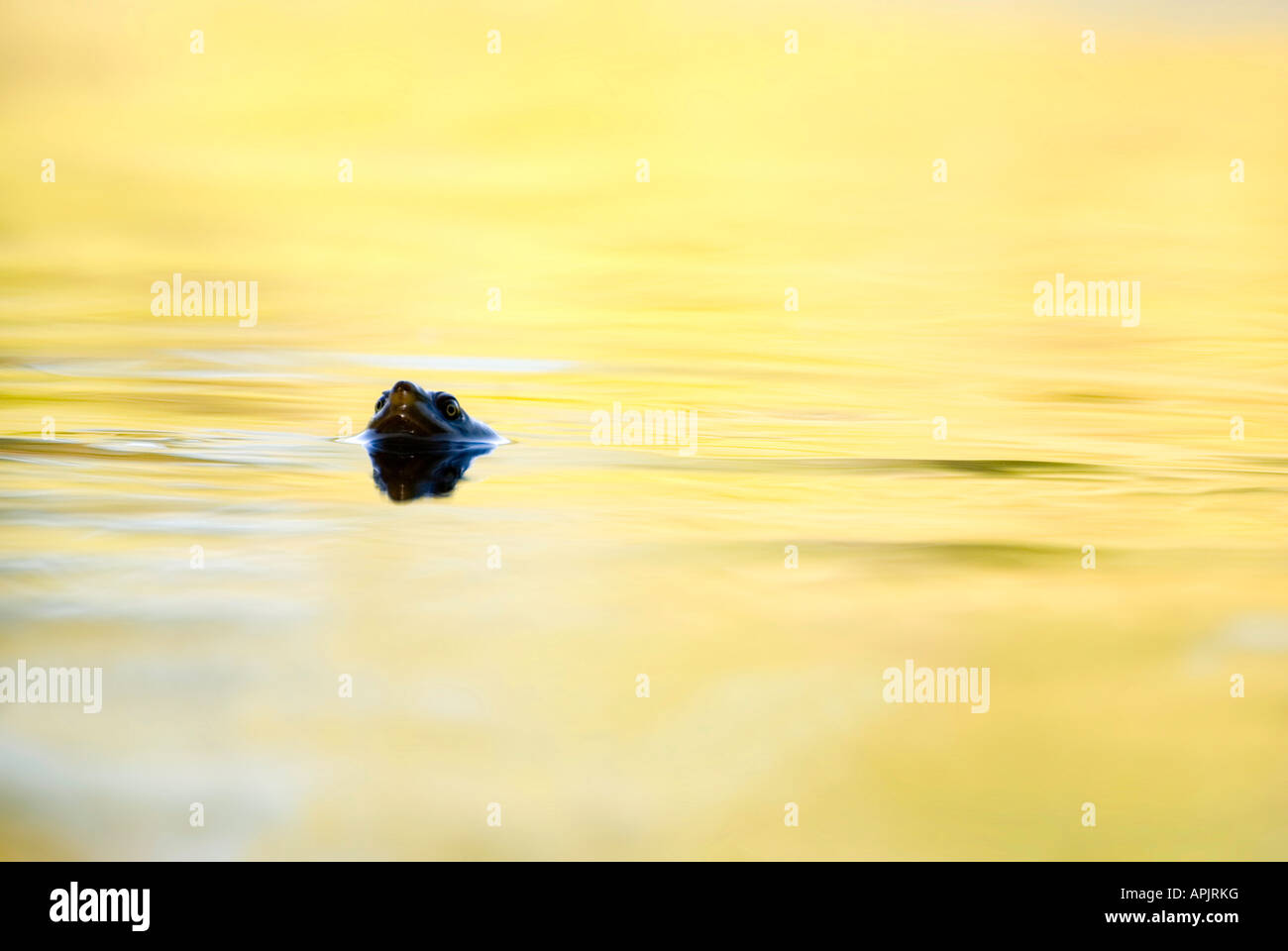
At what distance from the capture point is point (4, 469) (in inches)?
345

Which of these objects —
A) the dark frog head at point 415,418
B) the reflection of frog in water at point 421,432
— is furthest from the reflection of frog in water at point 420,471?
the dark frog head at point 415,418

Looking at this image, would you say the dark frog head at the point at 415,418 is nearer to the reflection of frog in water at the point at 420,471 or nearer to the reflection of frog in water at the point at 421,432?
the reflection of frog in water at the point at 421,432

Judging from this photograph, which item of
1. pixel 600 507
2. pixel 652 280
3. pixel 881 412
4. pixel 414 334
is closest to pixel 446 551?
pixel 600 507

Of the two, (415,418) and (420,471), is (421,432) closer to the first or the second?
(415,418)

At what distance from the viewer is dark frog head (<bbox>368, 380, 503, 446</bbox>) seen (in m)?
9.62

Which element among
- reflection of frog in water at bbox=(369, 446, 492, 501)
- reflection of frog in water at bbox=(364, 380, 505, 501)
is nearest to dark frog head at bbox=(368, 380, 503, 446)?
reflection of frog in water at bbox=(364, 380, 505, 501)

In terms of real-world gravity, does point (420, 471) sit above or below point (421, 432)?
below

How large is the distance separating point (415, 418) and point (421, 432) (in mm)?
99

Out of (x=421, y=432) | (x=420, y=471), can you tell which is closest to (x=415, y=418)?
(x=421, y=432)

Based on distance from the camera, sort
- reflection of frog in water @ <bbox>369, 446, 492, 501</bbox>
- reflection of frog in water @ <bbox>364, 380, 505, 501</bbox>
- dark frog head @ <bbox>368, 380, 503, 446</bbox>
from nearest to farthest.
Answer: reflection of frog in water @ <bbox>369, 446, 492, 501</bbox>, reflection of frog in water @ <bbox>364, 380, 505, 501</bbox>, dark frog head @ <bbox>368, 380, 503, 446</bbox>

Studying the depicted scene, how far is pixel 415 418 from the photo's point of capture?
31.7ft

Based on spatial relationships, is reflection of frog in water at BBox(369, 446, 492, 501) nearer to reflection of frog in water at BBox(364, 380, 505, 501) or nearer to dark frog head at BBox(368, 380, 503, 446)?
reflection of frog in water at BBox(364, 380, 505, 501)

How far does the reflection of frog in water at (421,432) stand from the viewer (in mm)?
9422

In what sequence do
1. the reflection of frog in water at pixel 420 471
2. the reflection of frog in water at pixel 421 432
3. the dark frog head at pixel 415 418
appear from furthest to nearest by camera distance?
the dark frog head at pixel 415 418 → the reflection of frog in water at pixel 421 432 → the reflection of frog in water at pixel 420 471
